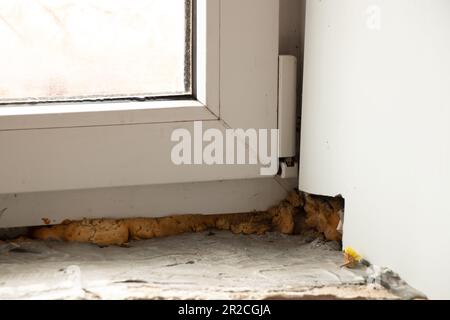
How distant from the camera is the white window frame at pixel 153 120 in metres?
1.00

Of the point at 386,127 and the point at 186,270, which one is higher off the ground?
the point at 386,127

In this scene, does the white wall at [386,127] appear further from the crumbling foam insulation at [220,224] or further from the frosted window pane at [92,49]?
the frosted window pane at [92,49]

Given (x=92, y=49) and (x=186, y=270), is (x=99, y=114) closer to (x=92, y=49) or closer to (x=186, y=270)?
(x=92, y=49)

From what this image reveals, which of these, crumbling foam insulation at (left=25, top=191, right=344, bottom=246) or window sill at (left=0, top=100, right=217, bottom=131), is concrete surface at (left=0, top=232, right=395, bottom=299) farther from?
window sill at (left=0, top=100, right=217, bottom=131)

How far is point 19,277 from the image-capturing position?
941mm

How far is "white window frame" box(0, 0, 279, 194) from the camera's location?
1.00 metres

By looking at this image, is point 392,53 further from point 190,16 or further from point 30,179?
point 30,179

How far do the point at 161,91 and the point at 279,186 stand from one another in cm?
23

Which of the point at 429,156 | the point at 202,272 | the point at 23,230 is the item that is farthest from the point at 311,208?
the point at 23,230

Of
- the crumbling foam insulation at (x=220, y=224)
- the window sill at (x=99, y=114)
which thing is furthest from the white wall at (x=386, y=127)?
the window sill at (x=99, y=114)

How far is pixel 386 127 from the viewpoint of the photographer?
872mm

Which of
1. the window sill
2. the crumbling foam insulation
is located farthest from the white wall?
the window sill

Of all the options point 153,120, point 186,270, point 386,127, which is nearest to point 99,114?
point 153,120

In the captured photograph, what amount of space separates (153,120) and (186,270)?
0.22 meters
